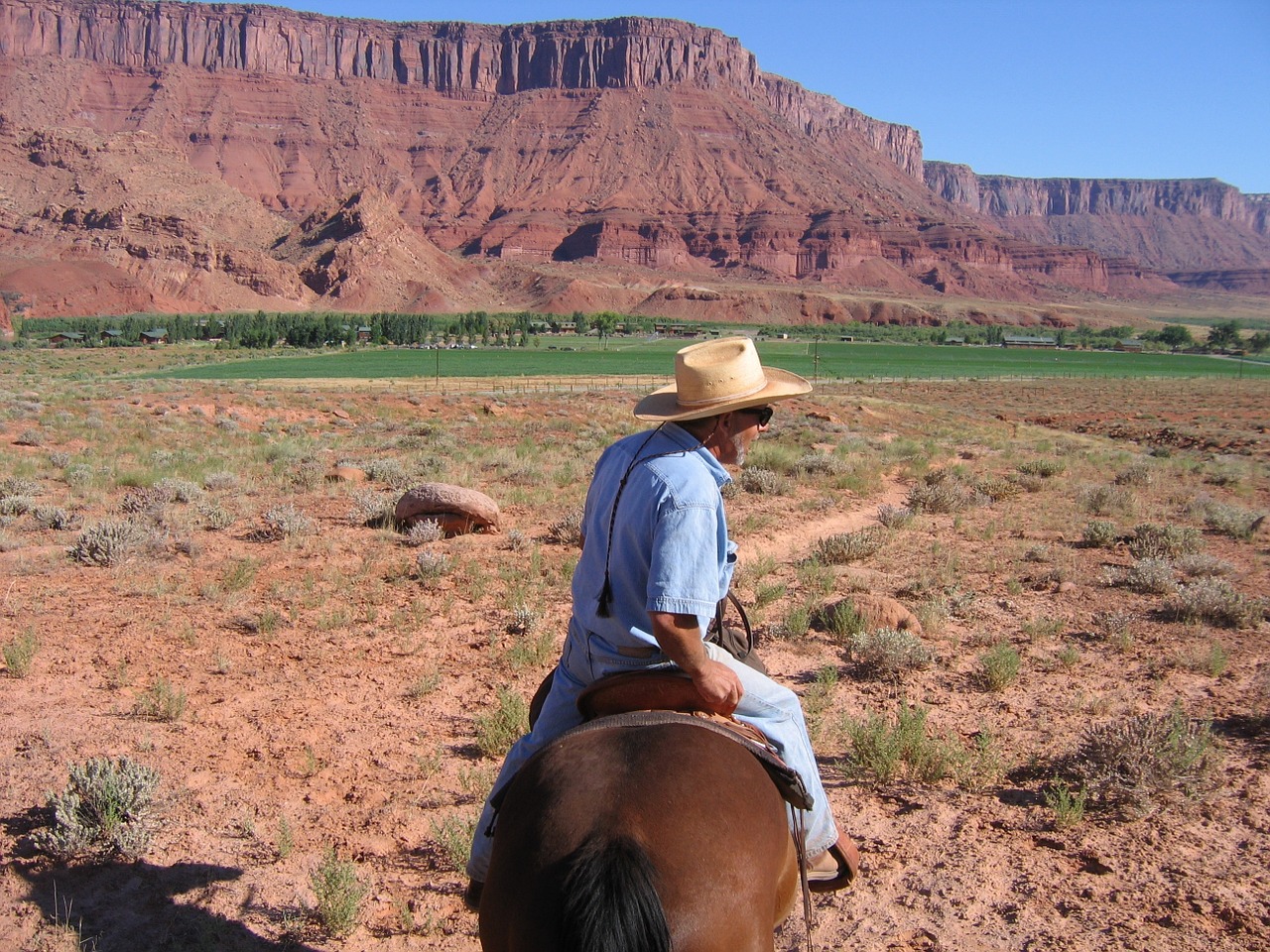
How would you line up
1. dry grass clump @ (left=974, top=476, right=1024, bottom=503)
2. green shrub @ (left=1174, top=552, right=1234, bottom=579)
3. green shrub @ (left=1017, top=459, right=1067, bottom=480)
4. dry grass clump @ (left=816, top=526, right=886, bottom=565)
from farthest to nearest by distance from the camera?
green shrub @ (left=1017, top=459, right=1067, bottom=480), dry grass clump @ (left=974, top=476, right=1024, bottom=503), dry grass clump @ (left=816, top=526, right=886, bottom=565), green shrub @ (left=1174, top=552, right=1234, bottom=579)

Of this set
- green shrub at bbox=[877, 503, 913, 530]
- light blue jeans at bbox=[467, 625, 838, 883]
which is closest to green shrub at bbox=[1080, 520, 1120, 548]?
green shrub at bbox=[877, 503, 913, 530]

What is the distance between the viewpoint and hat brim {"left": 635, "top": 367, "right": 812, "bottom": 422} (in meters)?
2.99

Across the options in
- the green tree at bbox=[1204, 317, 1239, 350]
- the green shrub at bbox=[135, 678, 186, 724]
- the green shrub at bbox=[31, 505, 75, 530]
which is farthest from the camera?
the green tree at bbox=[1204, 317, 1239, 350]

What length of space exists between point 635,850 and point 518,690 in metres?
4.58

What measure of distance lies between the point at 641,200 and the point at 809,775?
192356 mm

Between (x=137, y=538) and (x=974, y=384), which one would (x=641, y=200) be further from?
(x=137, y=538)

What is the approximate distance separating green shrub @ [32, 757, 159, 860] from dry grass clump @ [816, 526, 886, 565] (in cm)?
764

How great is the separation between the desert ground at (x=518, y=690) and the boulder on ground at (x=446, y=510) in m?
0.32

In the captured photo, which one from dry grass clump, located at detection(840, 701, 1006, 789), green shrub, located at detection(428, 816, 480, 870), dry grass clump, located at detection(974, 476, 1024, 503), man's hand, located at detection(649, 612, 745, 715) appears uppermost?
man's hand, located at detection(649, 612, 745, 715)

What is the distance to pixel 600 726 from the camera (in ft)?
8.91

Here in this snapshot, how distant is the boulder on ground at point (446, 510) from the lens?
37.7 feet

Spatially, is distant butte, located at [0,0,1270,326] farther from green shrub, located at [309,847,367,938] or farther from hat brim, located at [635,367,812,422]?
hat brim, located at [635,367,812,422]

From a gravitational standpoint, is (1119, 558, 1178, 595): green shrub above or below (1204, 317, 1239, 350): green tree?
below

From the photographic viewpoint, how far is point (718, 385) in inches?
119
